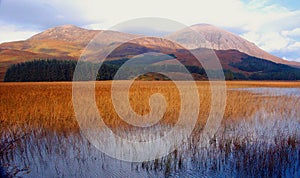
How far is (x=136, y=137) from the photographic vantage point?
7930 millimetres

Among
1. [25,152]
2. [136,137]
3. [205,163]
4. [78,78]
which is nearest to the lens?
[205,163]

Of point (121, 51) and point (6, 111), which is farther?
point (121, 51)

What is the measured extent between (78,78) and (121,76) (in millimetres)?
14814

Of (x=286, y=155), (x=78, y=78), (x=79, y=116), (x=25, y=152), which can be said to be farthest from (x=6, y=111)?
(x=78, y=78)

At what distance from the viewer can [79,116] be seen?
10.0 metres

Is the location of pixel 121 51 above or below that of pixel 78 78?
above

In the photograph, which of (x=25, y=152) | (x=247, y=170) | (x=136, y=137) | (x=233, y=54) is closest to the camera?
(x=247, y=170)

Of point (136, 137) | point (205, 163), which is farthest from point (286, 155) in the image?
point (136, 137)

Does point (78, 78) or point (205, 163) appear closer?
point (205, 163)

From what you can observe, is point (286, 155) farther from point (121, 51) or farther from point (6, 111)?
point (121, 51)

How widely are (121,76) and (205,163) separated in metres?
51.8

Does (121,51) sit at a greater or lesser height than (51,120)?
greater

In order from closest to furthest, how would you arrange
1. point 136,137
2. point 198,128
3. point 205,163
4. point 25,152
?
point 205,163 → point 25,152 → point 136,137 → point 198,128

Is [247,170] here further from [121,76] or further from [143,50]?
[143,50]
